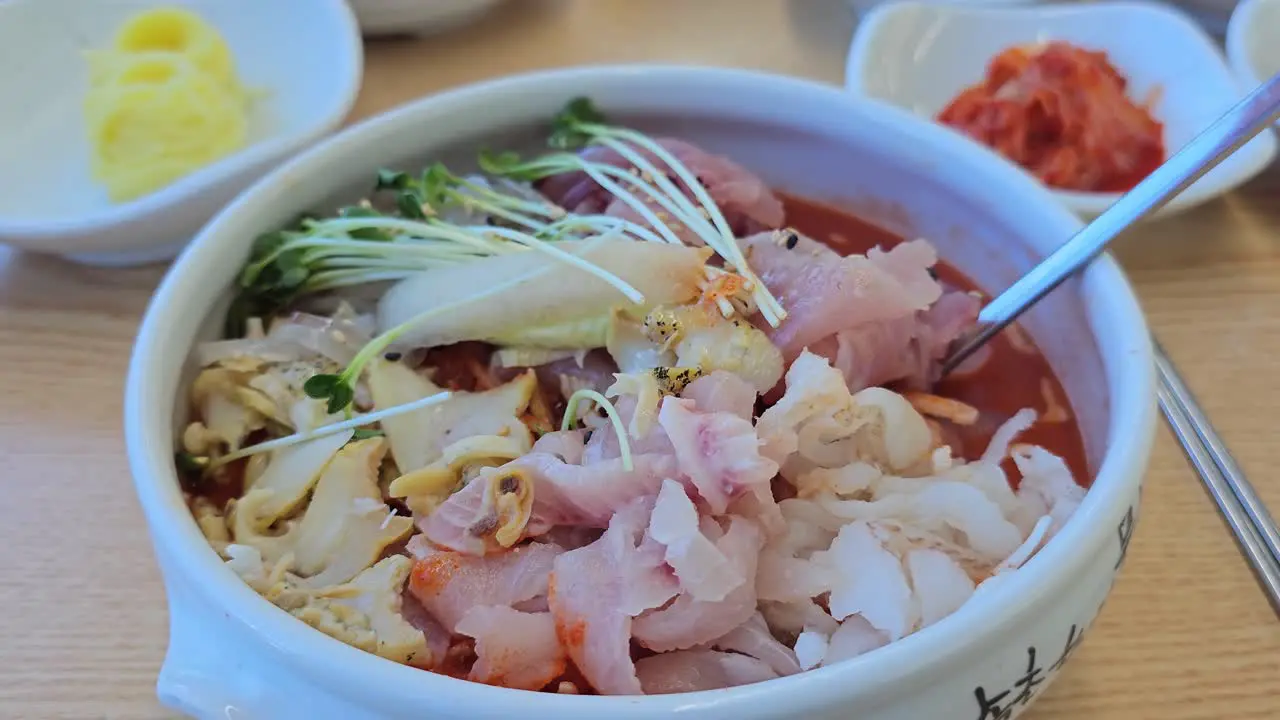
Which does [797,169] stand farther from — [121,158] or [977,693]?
[121,158]

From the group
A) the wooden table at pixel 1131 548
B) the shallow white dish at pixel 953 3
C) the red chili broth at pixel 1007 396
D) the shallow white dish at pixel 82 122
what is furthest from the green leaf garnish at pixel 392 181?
the shallow white dish at pixel 953 3

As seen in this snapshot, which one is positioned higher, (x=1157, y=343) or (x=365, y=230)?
(x=365, y=230)

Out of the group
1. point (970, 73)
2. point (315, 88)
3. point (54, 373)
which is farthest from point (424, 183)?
point (970, 73)

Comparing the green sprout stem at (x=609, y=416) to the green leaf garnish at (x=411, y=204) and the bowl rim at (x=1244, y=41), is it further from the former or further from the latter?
the bowl rim at (x=1244, y=41)

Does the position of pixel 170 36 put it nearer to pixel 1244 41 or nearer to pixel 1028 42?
pixel 1028 42

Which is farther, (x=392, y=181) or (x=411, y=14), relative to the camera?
(x=411, y=14)

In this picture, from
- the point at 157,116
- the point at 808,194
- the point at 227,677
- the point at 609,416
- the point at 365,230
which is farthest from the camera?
the point at 157,116

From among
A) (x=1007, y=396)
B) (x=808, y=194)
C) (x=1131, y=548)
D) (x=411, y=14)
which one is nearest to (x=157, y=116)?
(x=411, y=14)
